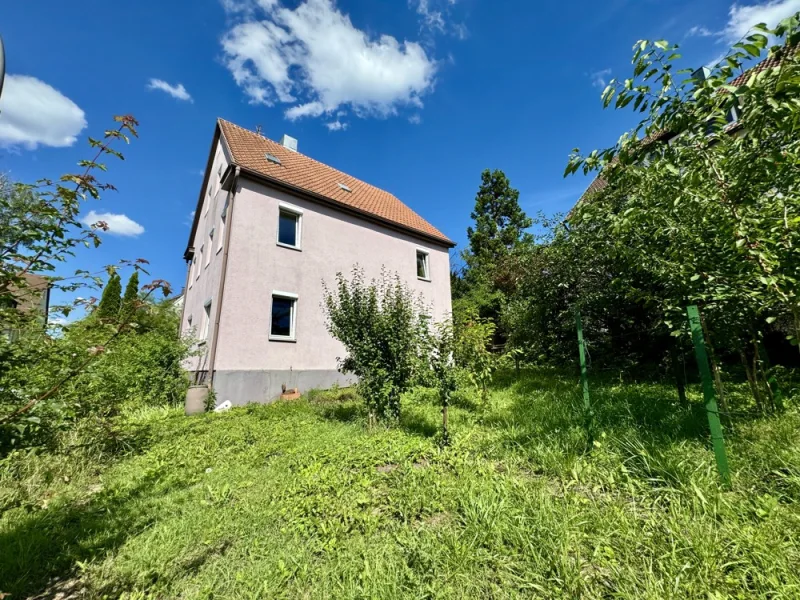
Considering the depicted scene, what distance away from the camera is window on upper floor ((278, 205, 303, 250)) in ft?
35.6

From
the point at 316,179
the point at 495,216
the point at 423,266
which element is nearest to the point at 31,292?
the point at 316,179

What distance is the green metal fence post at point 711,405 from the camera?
268 centimetres

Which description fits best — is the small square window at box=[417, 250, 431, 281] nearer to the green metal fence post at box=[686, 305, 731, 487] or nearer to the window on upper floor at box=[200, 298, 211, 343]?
the window on upper floor at box=[200, 298, 211, 343]

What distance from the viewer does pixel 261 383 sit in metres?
9.26

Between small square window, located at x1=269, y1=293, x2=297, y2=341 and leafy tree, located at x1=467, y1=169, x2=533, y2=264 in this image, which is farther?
leafy tree, located at x1=467, y1=169, x2=533, y2=264

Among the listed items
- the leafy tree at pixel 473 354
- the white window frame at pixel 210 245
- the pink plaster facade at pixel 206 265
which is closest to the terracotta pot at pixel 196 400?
the pink plaster facade at pixel 206 265

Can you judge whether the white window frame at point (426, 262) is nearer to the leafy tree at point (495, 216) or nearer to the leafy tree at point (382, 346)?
the leafy tree at point (382, 346)

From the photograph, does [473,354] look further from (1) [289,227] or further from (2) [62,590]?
(1) [289,227]

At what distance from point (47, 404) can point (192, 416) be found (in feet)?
22.4

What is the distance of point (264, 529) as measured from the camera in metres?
2.80

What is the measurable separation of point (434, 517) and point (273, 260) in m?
9.06

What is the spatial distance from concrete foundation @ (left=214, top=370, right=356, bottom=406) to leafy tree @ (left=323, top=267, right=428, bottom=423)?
446cm

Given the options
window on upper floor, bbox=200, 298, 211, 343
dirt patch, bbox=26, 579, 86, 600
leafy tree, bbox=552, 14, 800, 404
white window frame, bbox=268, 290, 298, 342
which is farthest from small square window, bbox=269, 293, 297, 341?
leafy tree, bbox=552, 14, 800, 404

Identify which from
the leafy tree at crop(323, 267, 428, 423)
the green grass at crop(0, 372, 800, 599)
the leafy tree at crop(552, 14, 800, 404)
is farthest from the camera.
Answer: the leafy tree at crop(323, 267, 428, 423)
